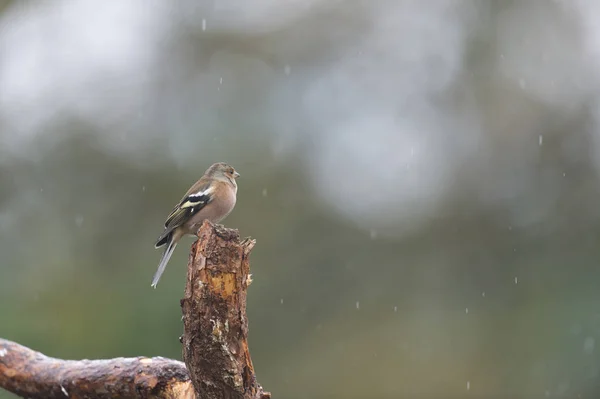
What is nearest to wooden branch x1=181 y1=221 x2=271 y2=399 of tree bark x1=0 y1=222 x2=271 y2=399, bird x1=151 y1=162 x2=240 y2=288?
tree bark x1=0 y1=222 x2=271 y2=399

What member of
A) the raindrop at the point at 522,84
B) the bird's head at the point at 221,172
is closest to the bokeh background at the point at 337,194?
the raindrop at the point at 522,84

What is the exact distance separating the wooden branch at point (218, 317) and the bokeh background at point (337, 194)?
12076 mm

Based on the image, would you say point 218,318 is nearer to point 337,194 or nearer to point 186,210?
point 186,210

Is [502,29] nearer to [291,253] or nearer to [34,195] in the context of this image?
[291,253]

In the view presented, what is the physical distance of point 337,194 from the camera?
20484mm

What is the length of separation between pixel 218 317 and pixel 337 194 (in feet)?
51.9

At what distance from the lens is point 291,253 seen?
1947cm

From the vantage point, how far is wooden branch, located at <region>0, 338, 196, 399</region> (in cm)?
554

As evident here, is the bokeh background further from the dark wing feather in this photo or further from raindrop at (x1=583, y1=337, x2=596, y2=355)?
the dark wing feather

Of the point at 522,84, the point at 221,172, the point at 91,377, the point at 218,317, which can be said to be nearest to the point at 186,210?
the point at 221,172

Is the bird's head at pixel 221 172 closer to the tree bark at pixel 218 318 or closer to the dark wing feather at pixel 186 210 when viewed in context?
the dark wing feather at pixel 186 210

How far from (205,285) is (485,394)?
14782 mm

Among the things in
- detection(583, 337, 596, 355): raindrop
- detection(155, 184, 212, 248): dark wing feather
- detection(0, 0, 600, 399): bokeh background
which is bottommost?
detection(155, 184, 212, 248): dark wing feather

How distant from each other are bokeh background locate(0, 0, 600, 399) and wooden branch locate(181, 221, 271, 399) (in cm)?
1208
